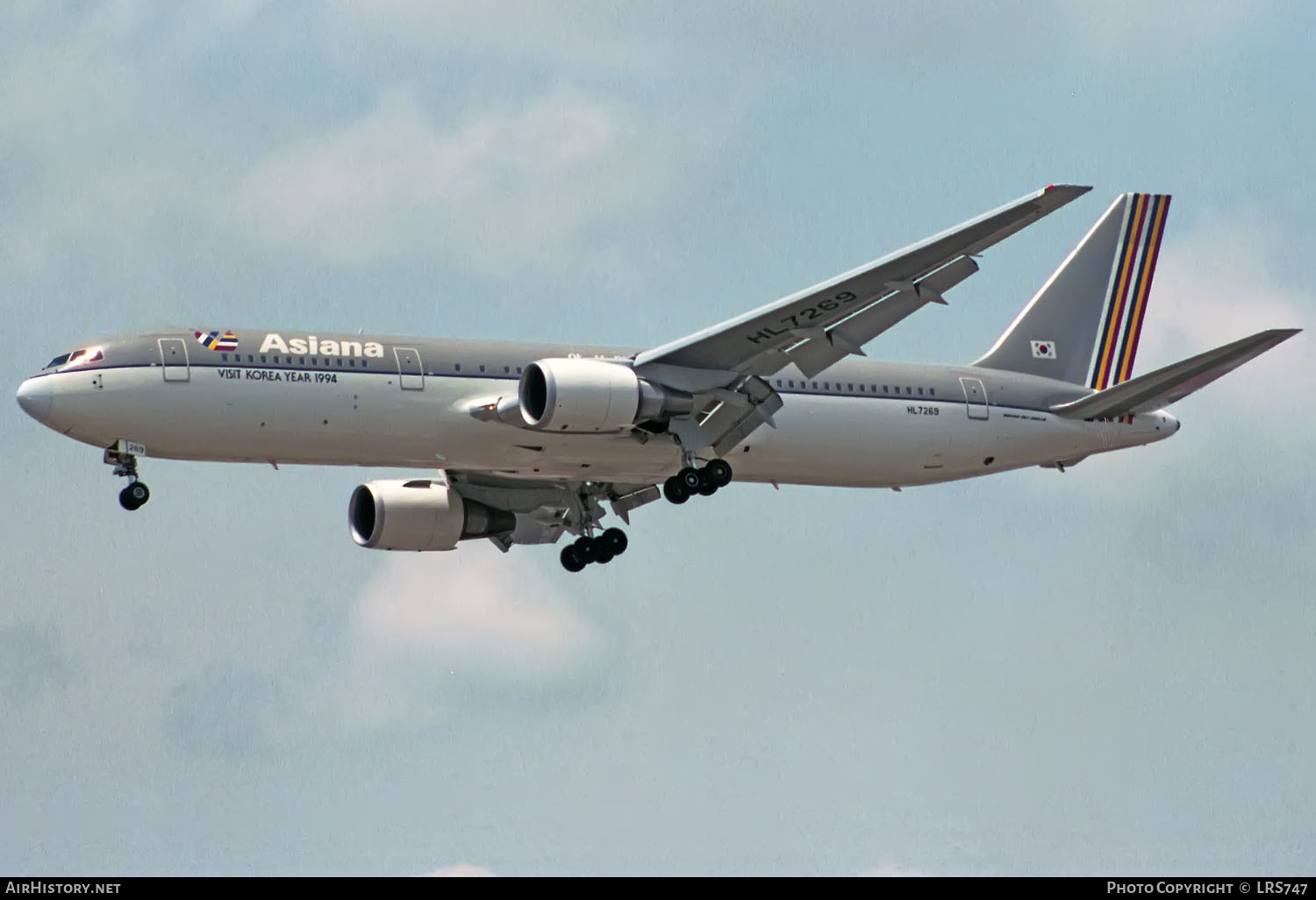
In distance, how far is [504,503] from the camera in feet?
187

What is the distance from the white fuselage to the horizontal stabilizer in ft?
1.22

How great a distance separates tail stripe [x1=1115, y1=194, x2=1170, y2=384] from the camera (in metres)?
58.8

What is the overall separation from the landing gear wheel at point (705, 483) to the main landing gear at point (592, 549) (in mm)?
6341

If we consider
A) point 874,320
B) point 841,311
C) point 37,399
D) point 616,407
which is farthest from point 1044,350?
point 37,399

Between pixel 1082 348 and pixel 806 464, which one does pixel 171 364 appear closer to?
pixel 806 464

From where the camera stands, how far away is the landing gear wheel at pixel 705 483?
51.3 meters

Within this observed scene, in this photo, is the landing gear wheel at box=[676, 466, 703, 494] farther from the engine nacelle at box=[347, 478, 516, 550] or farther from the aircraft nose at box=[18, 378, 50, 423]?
the aircraft nose at box=[18, 378, 50, 423]

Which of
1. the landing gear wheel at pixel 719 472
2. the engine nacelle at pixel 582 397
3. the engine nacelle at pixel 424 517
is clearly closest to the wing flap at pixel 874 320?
the landing gear wheel at pixel 719 472

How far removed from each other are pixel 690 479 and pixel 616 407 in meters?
3.73

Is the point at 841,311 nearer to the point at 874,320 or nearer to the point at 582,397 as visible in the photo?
the point at 874,320

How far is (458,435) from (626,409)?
3.90 m

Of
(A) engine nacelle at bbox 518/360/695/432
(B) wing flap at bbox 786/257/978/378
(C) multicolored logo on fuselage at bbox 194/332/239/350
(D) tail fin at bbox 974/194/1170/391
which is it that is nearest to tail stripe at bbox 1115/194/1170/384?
(D) tail fin at bbox 974/194/1170/391

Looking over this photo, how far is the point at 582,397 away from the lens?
157ft

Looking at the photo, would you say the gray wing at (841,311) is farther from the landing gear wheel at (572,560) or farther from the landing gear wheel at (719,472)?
the landing gear wheel at (572,560)
